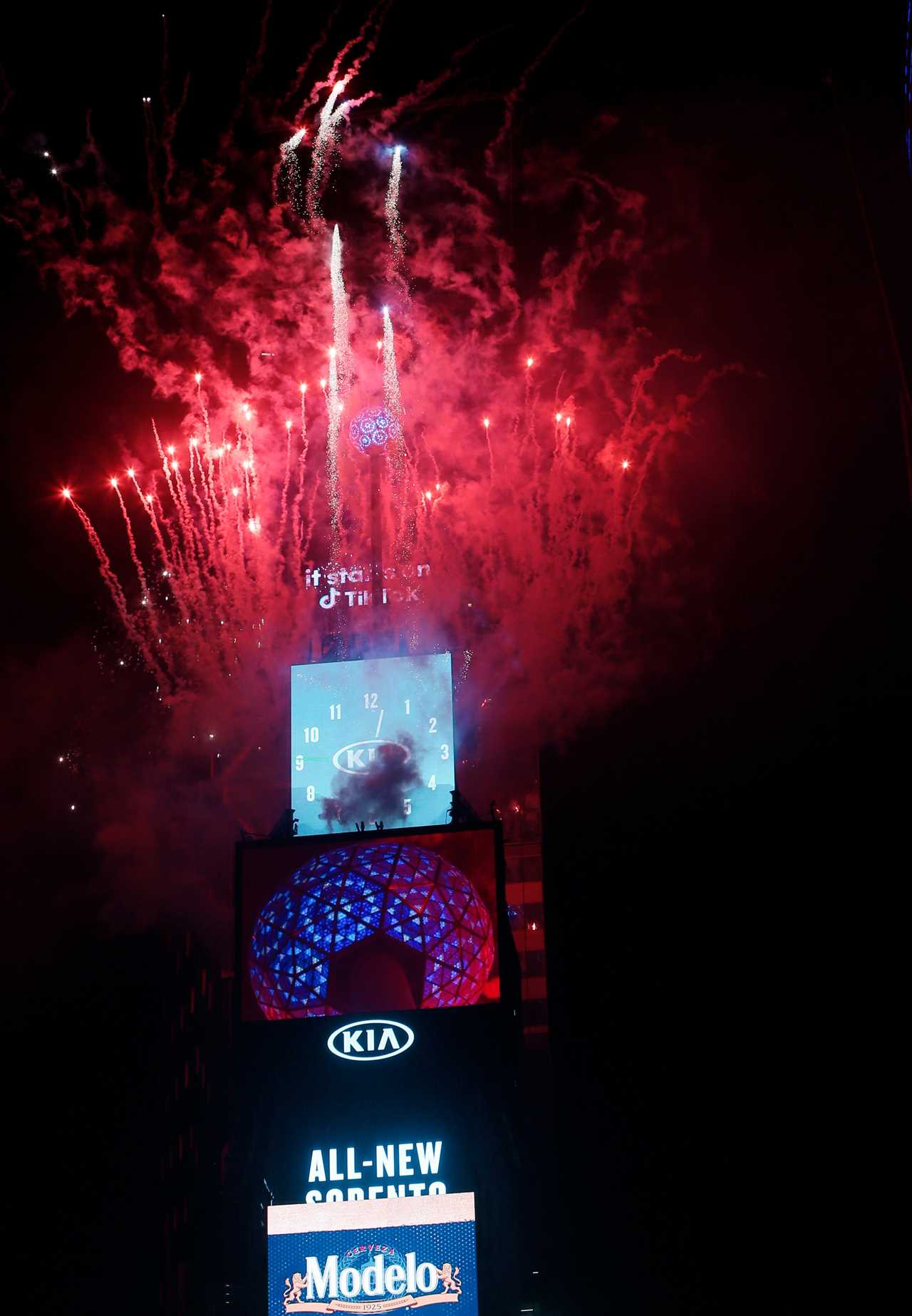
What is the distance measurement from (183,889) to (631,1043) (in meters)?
14.6

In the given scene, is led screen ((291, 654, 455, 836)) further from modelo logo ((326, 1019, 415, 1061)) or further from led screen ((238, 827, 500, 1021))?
modelo logo ((326, 1019, 415, 1061))

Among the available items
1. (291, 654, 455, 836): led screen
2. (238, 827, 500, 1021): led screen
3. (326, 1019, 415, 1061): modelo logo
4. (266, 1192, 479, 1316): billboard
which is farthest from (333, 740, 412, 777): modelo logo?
(266, 1192, 479, 1316): billboard

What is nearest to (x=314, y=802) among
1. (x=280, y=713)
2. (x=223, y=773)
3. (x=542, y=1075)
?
(x=280, y=713)

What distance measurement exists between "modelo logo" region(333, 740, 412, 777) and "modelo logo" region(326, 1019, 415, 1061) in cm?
504

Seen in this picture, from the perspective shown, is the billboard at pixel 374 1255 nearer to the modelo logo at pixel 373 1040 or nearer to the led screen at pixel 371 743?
the modelo logo at pixel 373 1040

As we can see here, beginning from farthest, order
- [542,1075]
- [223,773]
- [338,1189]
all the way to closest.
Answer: [542,1075] → [223,773] → [338,1189]

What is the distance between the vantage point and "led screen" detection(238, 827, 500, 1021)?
1823 cm

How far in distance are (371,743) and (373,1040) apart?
586 centimetres

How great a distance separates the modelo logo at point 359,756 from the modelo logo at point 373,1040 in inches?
199

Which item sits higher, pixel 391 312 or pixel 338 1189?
pixel 391 312

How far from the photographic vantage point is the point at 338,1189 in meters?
17.6

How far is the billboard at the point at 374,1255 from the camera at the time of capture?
16.5 meters

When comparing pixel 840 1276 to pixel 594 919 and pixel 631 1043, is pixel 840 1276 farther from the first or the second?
pixel 594 919

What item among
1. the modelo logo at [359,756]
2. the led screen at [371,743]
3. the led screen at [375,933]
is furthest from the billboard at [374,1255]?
the modelo logo at [359,756]
